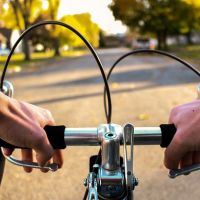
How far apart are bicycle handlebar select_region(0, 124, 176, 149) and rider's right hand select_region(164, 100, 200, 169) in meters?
0.05

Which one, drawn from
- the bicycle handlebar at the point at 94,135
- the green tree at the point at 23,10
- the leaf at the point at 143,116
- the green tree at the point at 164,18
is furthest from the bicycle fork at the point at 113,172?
the green tree at the point at 164,18

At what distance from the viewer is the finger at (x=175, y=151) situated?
1.17 m

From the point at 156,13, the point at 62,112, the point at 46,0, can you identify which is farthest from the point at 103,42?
the point at 62,112

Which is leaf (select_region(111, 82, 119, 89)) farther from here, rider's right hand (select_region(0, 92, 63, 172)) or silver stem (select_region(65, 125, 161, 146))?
rider's right hand (select_region(0, 92, 63, 172))

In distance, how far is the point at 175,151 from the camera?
3.89 feet

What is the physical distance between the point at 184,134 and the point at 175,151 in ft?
0.19

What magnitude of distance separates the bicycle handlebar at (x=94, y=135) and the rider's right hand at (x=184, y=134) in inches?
1.9

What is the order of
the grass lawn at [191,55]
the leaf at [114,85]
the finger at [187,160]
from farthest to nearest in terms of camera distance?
the grass lawn at [191,55] → the leaf at [114,85] → the finger at [187,160]

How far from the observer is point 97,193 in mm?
1184

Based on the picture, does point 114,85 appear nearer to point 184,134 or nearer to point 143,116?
point 143,116

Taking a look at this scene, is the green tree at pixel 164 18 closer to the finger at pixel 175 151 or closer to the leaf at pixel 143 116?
the leaf at pixel 143 116

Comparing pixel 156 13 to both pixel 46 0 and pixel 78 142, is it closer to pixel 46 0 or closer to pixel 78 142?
pixel 46 0

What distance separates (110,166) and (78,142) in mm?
169

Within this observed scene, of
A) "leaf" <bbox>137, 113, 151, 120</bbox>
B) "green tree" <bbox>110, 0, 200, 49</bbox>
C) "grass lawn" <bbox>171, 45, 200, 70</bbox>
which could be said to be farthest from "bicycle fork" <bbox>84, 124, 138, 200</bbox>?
"green tree" <bbox>110, 0, 200, 49</bbox>
